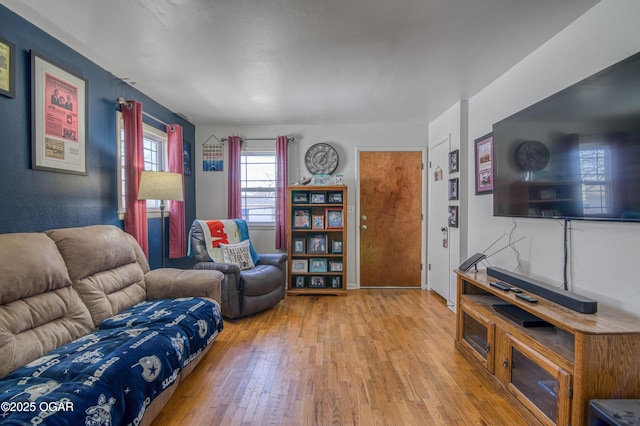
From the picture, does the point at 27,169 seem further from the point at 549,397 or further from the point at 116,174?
the point at 549,397

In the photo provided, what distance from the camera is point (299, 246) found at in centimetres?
380

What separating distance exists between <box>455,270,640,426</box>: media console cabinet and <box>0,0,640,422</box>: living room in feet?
1.08

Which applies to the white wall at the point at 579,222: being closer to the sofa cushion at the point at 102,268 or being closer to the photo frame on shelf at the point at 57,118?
the sofa cushion at the point at 102,268

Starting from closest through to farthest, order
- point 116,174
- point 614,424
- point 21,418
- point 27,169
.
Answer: point 21,418 < point 614,424 < point 27,169 < point 116,174

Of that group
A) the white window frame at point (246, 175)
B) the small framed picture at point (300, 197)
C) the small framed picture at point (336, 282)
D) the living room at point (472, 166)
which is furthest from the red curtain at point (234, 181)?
the small framed picture at point (336, 282)

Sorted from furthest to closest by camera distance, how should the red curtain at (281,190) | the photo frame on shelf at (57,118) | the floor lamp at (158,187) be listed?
the red curtain at (281,190) < the floor lamp at (158,187) < the photo frame on shelf at (57,118)

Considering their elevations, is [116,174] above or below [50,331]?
above

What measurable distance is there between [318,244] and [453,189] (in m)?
1.80

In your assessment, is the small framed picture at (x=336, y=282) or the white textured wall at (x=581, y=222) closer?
the white textured wall at (x=581, y=222)

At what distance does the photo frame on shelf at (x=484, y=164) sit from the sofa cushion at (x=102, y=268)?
309 cm

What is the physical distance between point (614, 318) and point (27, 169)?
134 inches

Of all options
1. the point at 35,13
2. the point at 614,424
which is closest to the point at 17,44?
the point at 35,13

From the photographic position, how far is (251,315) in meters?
3.00

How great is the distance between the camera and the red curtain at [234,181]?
3877mm
